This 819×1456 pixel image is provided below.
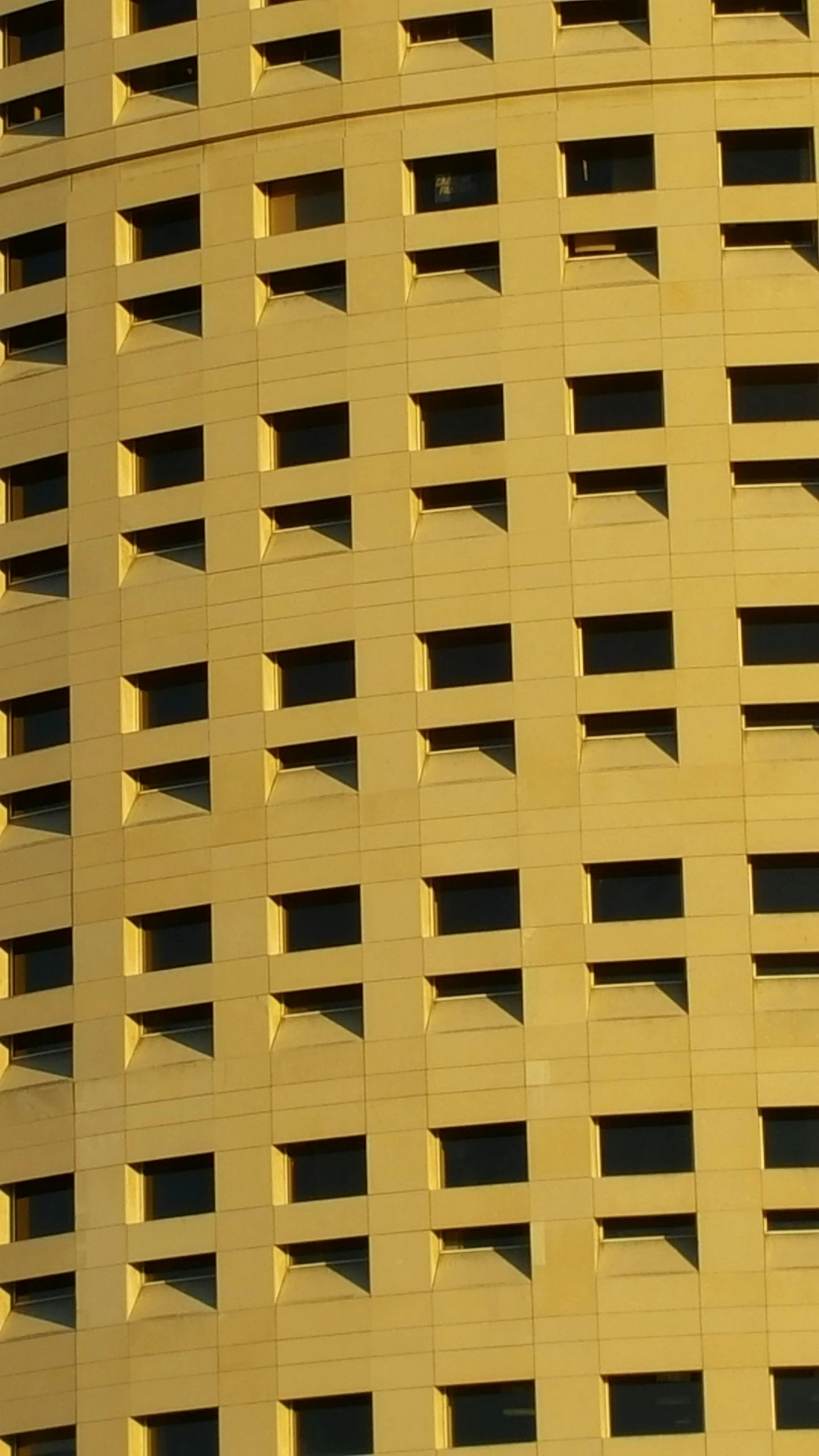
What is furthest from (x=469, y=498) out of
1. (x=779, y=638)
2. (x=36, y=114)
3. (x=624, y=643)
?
(x=36, y=114)

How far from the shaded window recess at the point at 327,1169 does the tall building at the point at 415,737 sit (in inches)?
2.9

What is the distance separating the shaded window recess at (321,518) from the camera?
57312 millimetres

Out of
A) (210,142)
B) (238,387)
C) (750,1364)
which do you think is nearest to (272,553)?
(238,387)

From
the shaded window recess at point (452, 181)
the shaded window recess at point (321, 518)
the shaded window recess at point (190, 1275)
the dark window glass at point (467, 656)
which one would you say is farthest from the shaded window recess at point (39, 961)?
the shaded window recess at point (452, 181)

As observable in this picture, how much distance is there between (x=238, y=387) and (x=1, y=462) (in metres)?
4.32

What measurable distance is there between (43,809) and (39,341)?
7.87m

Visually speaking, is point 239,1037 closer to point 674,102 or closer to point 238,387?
point 238,387

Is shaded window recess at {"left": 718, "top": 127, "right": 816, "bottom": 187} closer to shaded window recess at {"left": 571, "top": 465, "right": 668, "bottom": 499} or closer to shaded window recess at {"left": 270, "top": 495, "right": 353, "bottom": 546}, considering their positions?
shaded window recess at {"left": 571, "top": 465, "right": 668, "bottom": 499}

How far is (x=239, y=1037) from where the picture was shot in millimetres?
55500

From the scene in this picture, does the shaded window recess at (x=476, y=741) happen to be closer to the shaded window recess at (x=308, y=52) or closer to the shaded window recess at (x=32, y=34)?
the shaded window recess at (x=308, y=52)

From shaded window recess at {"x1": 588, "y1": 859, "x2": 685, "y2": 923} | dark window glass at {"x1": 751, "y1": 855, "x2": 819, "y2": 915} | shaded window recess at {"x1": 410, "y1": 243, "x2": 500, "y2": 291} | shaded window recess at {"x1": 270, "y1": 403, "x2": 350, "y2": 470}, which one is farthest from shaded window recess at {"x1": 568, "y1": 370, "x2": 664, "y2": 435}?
dark window glass at {"x1": 751, "y1": 855, "x2": 819, "y2": 915}

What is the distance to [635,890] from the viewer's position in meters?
55.2

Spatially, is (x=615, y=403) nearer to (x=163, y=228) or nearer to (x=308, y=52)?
(x=308, y=52)

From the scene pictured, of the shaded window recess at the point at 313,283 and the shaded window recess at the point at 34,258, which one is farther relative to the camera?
the shaded window recess at the point at 34,258
